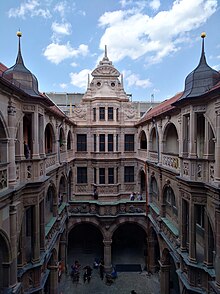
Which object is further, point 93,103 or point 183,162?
point 93,103

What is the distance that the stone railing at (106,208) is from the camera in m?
→ 21.1

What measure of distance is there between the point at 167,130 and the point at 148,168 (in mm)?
5069

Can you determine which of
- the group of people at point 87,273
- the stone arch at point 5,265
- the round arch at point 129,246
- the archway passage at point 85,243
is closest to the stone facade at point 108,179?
the stone arch at point 5,265

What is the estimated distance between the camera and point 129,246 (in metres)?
25.3

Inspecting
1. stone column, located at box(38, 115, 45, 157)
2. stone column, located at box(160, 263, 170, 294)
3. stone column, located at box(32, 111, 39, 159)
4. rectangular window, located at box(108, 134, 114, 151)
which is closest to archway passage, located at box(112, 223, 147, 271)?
stone column, located at box(160, 263, 170, 294)

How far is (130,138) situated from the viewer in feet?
84.6

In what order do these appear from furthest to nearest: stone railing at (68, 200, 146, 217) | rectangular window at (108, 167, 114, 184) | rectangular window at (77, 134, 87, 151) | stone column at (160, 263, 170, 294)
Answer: rectangular window at (77, 134, 87, 151)
rectangular window at (108, 167, 114, 184)
stone railing at (68, 200, 146, 217)
stone column at (160, 263, 170, 294)

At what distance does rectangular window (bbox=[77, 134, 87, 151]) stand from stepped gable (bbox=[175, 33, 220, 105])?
1551cm

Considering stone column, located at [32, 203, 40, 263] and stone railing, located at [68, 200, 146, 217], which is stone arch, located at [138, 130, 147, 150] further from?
stone column, located at [32, 203, 40, 263]

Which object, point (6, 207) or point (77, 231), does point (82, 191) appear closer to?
point (77, 231)

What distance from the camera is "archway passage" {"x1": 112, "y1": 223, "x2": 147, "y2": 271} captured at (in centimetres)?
2278

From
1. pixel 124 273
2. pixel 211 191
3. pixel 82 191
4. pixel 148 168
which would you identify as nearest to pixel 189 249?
pixel 211 191

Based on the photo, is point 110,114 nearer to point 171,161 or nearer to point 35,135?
point 171,161

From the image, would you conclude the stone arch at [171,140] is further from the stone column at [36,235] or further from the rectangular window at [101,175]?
the rectangular window at [101,175]
